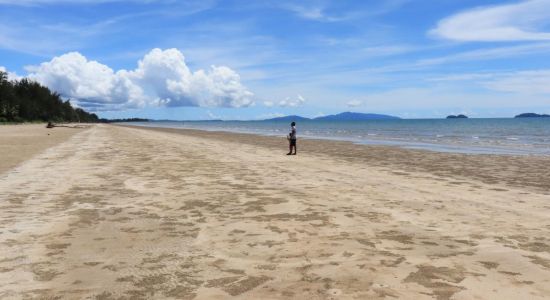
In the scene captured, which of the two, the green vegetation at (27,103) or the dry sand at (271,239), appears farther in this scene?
the green vegetation at (27,103)

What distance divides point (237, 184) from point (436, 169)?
9593mm

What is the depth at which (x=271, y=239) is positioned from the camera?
24.3 feet

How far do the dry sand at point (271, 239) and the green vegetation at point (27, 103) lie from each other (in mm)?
99843

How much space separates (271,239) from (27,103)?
12638cm

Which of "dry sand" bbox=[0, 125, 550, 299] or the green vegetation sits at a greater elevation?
the green vegetation

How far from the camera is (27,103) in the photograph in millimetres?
115750

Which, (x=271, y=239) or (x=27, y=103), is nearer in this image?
(x=271, y=239)

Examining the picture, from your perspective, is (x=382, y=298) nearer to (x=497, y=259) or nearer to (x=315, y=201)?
(x=497, y=259)

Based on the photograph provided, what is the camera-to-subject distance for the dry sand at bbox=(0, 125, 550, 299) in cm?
531

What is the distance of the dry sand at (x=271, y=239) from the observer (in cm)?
531

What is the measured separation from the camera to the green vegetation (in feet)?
327

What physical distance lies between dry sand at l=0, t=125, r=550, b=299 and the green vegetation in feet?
328

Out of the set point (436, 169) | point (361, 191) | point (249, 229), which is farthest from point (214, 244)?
point (436, 169)

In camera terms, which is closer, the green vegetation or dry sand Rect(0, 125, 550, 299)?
dry sand Rect(0, 125, 550, 299)
